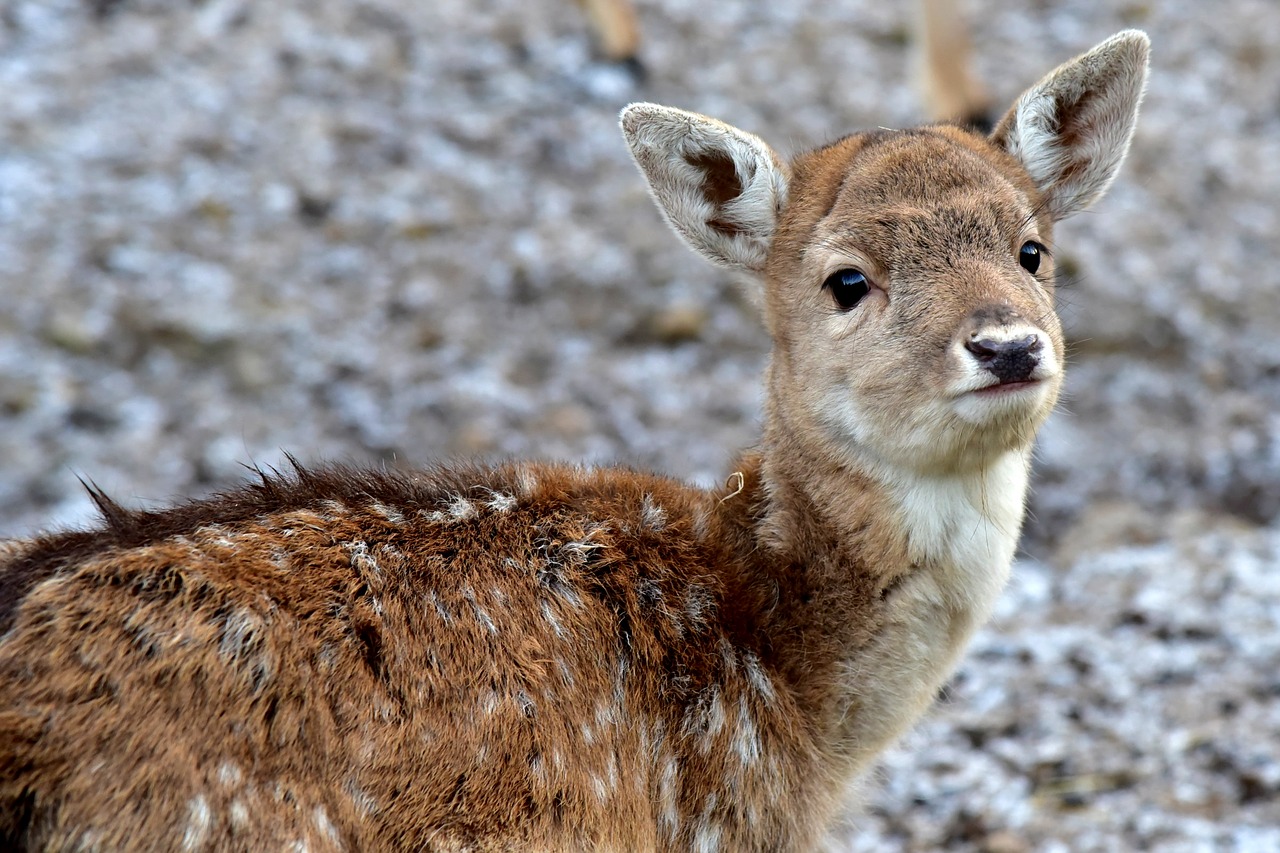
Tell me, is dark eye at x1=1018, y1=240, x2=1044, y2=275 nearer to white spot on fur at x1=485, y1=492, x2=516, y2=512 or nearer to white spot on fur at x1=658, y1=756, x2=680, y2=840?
white spot on fur at x1=485, y1=492, x2=516, y2=512

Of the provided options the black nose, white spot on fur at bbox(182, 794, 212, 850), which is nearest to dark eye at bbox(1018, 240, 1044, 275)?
the black nose

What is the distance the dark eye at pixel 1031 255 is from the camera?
15.0 ft

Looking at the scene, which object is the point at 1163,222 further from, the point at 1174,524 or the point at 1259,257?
the point at 1174,524

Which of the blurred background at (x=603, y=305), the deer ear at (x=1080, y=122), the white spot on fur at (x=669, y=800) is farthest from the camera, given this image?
the blurred background at (x=603, y=305)

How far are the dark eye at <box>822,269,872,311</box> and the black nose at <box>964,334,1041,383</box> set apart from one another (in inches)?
23.6

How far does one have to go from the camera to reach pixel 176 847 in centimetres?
311

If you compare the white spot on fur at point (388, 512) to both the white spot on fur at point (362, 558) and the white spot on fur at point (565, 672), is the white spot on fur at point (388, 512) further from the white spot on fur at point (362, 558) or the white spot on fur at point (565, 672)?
the white spot on fur at point (565, 672)

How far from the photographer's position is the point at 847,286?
4527 mm

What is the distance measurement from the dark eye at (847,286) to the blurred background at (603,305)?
8.13ft

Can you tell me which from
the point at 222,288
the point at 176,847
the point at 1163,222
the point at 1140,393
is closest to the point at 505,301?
the point at 222,288

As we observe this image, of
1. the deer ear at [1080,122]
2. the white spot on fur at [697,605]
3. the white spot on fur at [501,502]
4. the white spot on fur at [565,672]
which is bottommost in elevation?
the white spot on fur at [565,672]

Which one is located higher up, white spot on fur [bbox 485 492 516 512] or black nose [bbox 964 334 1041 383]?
black nose [bbox 964 334 1041 383]

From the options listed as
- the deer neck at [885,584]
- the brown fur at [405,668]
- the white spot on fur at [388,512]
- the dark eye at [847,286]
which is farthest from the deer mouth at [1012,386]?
the white spot on fur at [388,512]

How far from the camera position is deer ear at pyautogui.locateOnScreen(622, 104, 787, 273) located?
4820 millimetres
